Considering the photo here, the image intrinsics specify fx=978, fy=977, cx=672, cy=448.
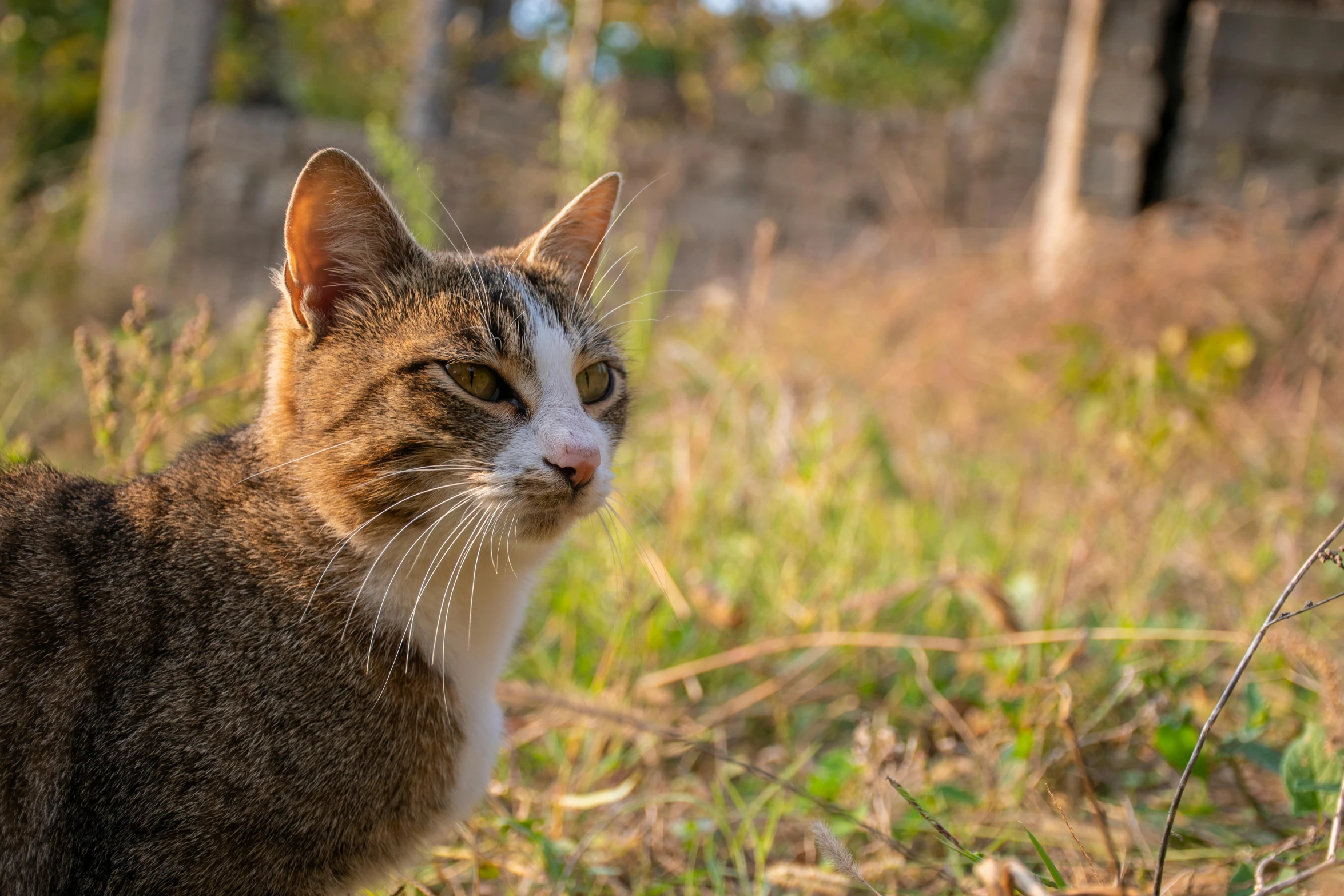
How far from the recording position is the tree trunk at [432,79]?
7758 millimetres

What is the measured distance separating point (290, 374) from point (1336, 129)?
8061 mm

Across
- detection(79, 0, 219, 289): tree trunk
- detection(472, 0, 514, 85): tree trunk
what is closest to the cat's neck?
detection(79, 0, 219, 289): tree trunk

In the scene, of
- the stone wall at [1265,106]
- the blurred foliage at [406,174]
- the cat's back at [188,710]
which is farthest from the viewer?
the stone wall at [1265,106]

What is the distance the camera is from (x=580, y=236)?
1.95m

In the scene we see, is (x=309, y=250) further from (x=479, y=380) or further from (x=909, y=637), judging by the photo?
(x=909, y=637)

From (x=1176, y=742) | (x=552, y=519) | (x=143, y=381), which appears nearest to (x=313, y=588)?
(x=552, y=519)

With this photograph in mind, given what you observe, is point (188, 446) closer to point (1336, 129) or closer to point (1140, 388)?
point (1140, 388)

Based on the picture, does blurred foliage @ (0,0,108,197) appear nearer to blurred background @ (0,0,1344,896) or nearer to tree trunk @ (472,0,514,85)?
blurred background @ (0,0,1344,896)

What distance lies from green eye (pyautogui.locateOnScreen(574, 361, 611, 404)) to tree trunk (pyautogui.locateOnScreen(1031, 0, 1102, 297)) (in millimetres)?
5436

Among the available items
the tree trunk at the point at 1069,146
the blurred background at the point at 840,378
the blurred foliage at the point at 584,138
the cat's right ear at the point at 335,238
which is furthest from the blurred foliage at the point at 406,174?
the tree trunk at the point at 1069,146

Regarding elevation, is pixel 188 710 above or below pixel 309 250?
below

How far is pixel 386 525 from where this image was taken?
4.65ft

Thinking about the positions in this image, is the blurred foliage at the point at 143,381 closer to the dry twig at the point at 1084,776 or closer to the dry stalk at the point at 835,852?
the dry stalk at the point at 835,852

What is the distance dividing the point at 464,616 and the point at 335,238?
24.2 inches
